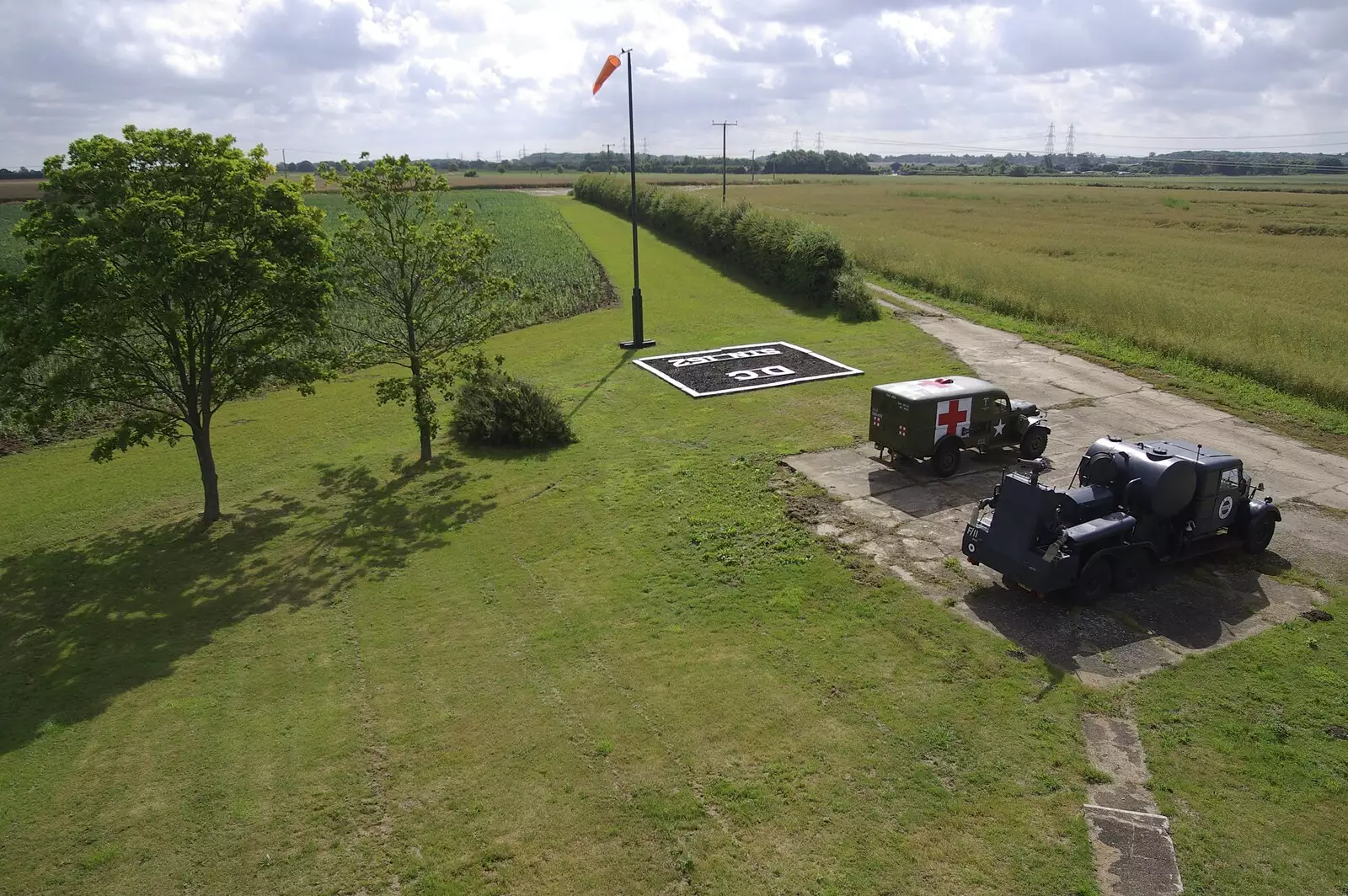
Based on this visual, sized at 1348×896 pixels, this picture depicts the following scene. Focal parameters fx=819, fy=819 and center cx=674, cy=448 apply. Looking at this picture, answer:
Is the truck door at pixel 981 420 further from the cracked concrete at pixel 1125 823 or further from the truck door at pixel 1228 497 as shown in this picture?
the cracked concrete at pixel 1125 823

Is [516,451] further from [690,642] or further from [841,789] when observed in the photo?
[841,789]

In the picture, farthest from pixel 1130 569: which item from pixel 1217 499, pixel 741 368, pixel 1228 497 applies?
pixel 741 368

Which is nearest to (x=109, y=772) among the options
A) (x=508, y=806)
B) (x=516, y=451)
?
(x=508, y=806)

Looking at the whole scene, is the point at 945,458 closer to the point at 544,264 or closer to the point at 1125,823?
the point at 1125,823

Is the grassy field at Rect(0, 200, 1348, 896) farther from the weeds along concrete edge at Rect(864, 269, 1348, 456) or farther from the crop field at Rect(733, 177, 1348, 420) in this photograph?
the crop field at Rect(733, 177, 1348, 420)

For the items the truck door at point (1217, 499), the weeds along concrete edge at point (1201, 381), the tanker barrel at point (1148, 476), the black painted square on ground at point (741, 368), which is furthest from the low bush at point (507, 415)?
the weeds along concrete edge at point (1201, 381)

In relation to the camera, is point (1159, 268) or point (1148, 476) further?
point (1159, 268)
